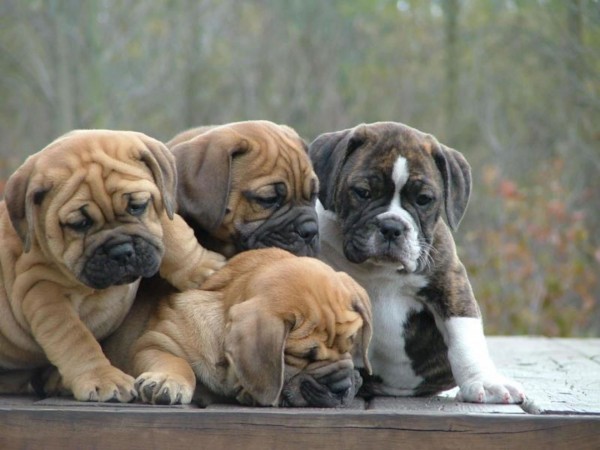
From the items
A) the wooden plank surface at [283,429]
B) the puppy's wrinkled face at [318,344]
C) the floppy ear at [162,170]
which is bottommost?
the wooden plank surface at [283,429]

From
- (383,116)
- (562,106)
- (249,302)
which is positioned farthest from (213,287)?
(383,116)

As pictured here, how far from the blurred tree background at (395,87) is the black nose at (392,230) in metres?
9.62

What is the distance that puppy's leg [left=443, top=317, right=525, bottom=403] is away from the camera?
554cm

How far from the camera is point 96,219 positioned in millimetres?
5148

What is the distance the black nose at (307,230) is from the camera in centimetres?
592

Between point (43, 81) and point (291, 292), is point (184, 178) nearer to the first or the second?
point (291, 292)

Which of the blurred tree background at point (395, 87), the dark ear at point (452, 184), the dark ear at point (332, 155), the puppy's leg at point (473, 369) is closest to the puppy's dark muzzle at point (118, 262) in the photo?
the dark ear at point (332, 155)

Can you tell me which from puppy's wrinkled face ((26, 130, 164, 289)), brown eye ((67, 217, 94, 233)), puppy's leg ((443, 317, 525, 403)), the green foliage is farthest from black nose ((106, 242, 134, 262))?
the green foliage

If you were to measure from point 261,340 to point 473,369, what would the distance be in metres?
1.48

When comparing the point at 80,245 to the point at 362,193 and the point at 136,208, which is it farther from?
the point at 362,193

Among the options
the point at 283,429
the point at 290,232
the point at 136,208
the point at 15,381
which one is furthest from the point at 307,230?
the point at 15,381

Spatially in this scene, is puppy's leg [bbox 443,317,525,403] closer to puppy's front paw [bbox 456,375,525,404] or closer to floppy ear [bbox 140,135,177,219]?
puppy's front paw [bbox 456,375,525,404]

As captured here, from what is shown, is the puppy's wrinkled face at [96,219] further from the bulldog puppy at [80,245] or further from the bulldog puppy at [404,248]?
the bulldog puppy at [404,248]

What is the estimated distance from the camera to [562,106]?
19.0m
